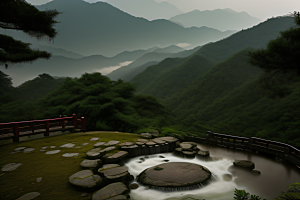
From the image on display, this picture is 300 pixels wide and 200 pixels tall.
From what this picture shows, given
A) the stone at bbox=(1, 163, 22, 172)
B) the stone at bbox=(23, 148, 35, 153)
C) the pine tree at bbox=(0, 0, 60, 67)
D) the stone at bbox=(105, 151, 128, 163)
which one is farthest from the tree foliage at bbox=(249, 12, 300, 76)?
the stone at bbox=(1, 163, 22, 172)

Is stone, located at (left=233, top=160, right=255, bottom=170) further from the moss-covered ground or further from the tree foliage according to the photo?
the tree foliage

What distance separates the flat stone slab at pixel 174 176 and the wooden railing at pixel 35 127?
604 cm

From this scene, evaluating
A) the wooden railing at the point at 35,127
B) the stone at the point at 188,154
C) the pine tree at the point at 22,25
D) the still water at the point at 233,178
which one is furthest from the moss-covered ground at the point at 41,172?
the pine tree at the point at 22,25

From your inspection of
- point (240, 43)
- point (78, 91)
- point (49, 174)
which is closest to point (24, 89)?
point (78, 91)

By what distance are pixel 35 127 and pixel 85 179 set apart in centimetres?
630

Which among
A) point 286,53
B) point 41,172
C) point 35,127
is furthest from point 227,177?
point 286,53

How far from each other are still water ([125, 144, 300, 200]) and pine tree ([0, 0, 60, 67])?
803 cm

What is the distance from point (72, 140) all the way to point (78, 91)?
8192 millimetres

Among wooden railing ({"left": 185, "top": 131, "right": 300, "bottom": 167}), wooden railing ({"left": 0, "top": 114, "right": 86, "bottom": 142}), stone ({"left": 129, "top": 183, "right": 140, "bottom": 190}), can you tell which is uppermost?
wooden railing ({"left": 0, "top": 114, "right": 86, "bottom": 142})

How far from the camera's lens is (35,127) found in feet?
27.9

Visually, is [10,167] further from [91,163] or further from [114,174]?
[114,174]

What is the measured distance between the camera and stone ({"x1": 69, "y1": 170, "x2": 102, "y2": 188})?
3.83m

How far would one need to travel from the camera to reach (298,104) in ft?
77.1

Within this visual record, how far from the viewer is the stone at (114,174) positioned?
167 inches
